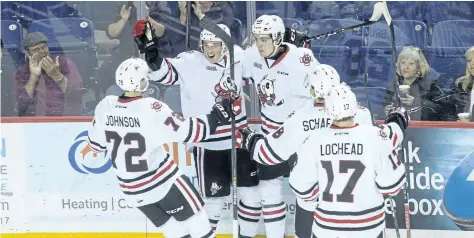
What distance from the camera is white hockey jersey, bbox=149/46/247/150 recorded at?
190 inches

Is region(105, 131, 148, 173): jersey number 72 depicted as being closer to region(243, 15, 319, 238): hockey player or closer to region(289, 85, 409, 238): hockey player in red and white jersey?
region(243, 15, 319, 238): hockey player

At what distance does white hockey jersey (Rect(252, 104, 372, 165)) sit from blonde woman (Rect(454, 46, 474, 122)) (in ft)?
2.98

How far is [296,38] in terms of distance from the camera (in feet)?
16.1

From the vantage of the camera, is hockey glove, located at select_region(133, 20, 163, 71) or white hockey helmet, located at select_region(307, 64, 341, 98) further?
hockey glove, located at select_region(133, 20, 163, 71)

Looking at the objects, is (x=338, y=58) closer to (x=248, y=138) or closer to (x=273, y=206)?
(x=273, y=206)

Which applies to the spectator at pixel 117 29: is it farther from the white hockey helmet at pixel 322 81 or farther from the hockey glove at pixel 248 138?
the white hockey helmet at pixel 322 81

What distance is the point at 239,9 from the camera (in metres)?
5.21

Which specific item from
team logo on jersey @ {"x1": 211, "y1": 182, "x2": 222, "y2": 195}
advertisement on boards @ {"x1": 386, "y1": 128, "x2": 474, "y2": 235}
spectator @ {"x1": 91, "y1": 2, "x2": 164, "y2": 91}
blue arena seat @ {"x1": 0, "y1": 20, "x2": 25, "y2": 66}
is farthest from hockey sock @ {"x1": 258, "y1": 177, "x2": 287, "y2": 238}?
blue arena seat @ {"x1": 0, "y1": 20, "x2": 25, "y2": 66}

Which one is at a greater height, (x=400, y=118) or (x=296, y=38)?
(x=296, y=38)

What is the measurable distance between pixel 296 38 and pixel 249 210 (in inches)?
35.2

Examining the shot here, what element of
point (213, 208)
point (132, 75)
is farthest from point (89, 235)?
point (132, 75)

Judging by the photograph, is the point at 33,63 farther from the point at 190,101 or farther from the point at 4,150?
the point at 190,101

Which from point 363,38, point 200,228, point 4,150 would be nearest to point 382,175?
point 200,228

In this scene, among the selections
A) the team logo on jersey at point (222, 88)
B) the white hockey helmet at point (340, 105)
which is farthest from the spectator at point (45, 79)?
the white hockey helmet at point (340, 105)
